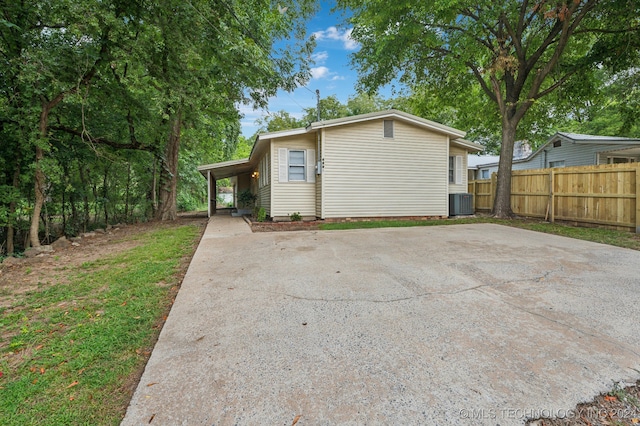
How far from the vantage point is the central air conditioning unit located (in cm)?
1182

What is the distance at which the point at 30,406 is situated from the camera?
5.27 ft

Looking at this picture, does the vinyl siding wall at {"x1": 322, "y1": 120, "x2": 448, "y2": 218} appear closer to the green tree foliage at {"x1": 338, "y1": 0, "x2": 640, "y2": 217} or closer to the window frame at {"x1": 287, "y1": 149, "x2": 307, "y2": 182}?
the window frame at {"x1": 287, "y1": 149, "x2": 307, "y2": 182}

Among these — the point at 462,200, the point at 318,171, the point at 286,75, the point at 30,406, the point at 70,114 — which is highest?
the point at 286,75

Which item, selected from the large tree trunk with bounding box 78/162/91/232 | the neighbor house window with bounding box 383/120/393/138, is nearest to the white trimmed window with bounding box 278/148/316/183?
the neighbor house window with bounding box 383/120/393/138

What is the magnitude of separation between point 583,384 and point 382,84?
44.2 feet

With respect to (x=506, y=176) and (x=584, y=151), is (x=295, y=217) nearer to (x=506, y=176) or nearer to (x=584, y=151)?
(x=506, y=176)

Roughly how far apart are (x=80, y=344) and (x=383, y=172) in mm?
9578

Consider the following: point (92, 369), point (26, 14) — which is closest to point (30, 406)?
point (92, 369)

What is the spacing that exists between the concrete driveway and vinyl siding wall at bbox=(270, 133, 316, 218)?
589cm

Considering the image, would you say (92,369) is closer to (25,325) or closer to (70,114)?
(25,325)

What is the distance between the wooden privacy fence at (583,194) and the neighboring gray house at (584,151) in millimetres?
5633

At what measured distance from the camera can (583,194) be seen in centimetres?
848

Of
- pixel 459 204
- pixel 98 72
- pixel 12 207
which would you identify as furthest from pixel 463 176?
pixel 12 207

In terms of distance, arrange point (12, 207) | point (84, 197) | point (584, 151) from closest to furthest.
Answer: point (12, 207) < point (84, 197) < point (584, 151)
